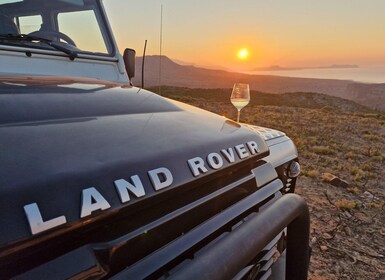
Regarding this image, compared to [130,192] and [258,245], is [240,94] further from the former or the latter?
[130,192]

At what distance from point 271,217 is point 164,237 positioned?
0.40 meters

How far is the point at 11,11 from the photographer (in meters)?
2.22

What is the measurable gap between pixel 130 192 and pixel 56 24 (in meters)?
2.00

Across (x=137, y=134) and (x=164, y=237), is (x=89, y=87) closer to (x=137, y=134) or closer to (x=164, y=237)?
(x=137, y=134)

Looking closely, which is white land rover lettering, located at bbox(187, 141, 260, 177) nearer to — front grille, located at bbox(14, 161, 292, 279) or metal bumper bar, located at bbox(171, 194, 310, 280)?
front grille, located at bbox(14, 161, 292, 279)

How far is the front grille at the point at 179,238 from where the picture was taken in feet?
2.49

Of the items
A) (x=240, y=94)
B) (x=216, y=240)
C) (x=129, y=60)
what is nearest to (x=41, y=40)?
(x=129, y=60)

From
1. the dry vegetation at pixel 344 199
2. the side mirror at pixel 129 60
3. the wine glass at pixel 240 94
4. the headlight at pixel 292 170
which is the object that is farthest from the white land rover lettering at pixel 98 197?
the dry vegetation at pixel 344 199

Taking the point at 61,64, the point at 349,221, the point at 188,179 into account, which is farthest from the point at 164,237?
the point at 349,221

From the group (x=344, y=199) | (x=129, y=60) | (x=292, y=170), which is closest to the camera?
(x=292, y=170)

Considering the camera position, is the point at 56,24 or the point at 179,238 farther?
the point at 56,24

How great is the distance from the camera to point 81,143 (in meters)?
0.92

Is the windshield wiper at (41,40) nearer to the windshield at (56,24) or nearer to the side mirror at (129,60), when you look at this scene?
the windshield at (56,24)

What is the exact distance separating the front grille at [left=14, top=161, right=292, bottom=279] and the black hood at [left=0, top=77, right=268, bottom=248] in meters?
0.08
